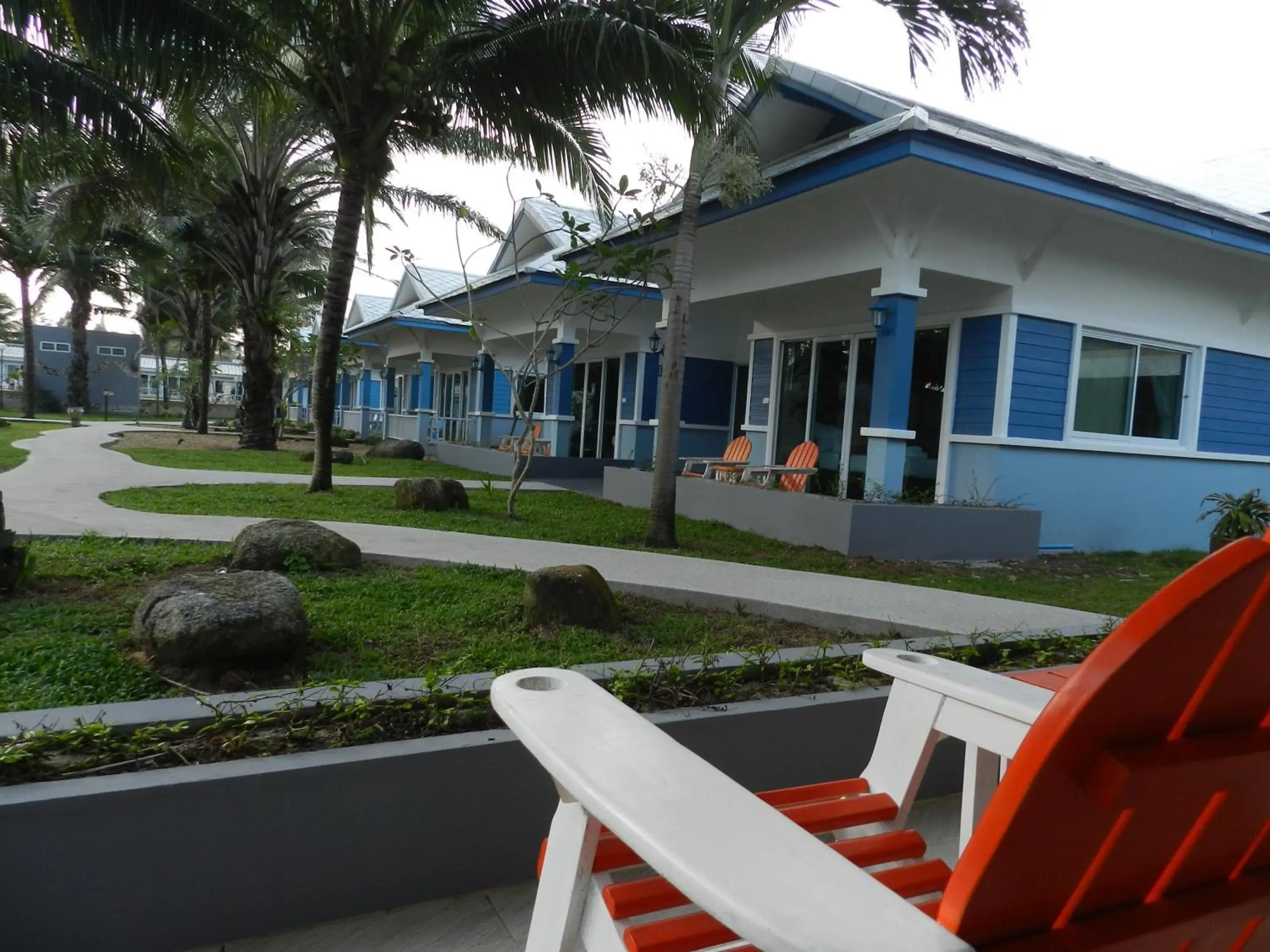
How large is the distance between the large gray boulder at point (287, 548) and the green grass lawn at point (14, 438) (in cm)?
789

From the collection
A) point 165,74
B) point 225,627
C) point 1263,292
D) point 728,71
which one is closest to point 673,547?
point 728,71

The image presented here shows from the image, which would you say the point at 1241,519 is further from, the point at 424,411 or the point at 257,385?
the point at 424,411

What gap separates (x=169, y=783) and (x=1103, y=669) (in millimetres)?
1981

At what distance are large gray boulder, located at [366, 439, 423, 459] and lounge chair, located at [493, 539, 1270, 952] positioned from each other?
1844 cm

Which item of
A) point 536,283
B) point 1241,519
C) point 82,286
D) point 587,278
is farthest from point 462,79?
point 82,286

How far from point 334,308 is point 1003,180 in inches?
292

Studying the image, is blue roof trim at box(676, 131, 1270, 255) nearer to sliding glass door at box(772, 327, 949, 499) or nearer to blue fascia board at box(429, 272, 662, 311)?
sliding glass door at box(772, 327, 949, 499)

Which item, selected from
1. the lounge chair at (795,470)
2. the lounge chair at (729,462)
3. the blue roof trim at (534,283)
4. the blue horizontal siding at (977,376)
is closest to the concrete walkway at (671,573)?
the lounge chair at (795,470)

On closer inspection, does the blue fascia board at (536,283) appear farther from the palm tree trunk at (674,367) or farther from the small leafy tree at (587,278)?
the palm tree trunk at (674,367)

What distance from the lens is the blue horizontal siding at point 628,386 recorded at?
54.7 ft

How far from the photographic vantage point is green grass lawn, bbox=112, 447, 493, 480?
44.6 ft

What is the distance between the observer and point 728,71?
26.1 ft

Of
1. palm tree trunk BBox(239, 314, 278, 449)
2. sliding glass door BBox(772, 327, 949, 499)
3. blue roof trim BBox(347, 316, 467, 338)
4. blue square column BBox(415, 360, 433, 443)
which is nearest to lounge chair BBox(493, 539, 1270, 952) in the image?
sliding glass door BBox(772, 327, 949, 499)

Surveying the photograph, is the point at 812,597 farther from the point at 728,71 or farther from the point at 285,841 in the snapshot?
the point at 728,71
